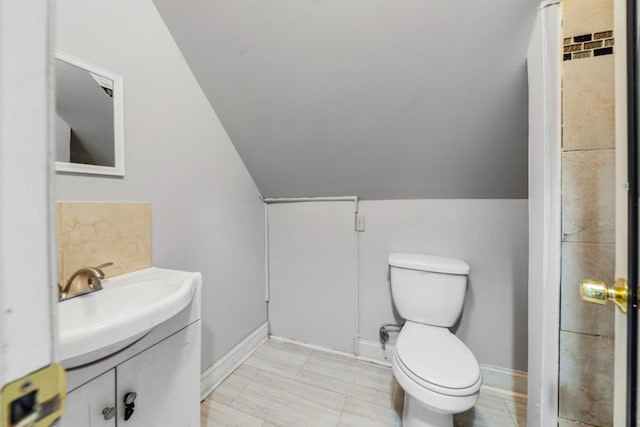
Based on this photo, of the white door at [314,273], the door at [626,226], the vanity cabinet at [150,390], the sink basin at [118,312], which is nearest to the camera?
the door at [626,226]

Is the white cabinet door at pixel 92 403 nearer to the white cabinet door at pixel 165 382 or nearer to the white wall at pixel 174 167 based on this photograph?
the white cabinet door at pixel 165 382

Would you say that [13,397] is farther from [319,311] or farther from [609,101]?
[319,311]

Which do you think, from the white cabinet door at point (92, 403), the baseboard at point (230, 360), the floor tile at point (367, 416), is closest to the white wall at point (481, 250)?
the floor tile at point (367, 416)

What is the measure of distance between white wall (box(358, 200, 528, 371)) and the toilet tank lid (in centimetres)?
9

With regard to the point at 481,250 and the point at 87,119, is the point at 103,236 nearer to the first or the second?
the point at 87,119

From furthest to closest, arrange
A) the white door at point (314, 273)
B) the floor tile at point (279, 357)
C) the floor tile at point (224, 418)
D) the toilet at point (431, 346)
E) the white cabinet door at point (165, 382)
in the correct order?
the white door at point (314, 273) < the floor tile at point (279, 357) < the floor tile at point (224, 418) < the toilet at point (431, 346) < the white cabinet door at point (165, 382)

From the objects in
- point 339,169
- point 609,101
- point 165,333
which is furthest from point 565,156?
point 165,333

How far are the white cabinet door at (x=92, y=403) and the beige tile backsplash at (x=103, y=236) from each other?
1.26 feet

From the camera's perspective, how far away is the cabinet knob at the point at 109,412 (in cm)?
75

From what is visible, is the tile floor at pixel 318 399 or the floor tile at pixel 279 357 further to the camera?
the floor tile at pixel 279 357

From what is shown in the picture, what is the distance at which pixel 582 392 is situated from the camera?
0.83 m

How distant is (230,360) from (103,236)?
1091 millimetres

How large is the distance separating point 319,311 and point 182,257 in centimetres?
104

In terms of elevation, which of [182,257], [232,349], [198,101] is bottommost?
[232,349]
